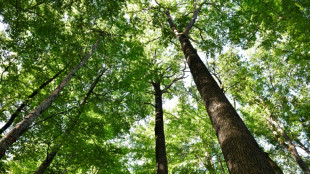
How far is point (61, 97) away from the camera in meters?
7.83

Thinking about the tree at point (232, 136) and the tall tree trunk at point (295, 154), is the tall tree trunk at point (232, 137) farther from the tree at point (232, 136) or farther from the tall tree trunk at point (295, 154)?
the tall tree trunk at point (295, 154)

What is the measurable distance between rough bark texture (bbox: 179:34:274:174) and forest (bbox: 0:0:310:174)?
0.02 m

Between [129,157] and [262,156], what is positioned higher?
[129,157]

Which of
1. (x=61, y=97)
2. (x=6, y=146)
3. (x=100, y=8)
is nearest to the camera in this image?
(x=6, y=146)

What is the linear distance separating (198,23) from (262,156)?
11.5 m

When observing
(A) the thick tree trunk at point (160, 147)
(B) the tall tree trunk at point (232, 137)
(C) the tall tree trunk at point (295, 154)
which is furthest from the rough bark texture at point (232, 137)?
(C) the tall tree trunk at point (295, 154)

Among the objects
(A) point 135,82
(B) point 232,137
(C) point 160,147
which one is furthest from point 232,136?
(A) point 135,82

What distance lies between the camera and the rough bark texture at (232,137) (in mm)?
2203

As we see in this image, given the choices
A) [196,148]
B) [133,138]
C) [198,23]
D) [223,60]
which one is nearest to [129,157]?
[133,138]

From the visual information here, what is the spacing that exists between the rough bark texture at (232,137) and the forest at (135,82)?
0.02 meters

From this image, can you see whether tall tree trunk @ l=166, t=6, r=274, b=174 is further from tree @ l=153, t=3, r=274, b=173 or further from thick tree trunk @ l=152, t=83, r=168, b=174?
thick tree trunk @ l=152, t=83, r=168, b=174

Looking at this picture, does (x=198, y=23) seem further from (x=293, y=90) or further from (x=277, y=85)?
(x=293, y=90)

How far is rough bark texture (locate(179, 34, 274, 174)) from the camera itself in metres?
2.20

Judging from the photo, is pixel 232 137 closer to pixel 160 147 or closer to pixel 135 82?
pixel 160 147
